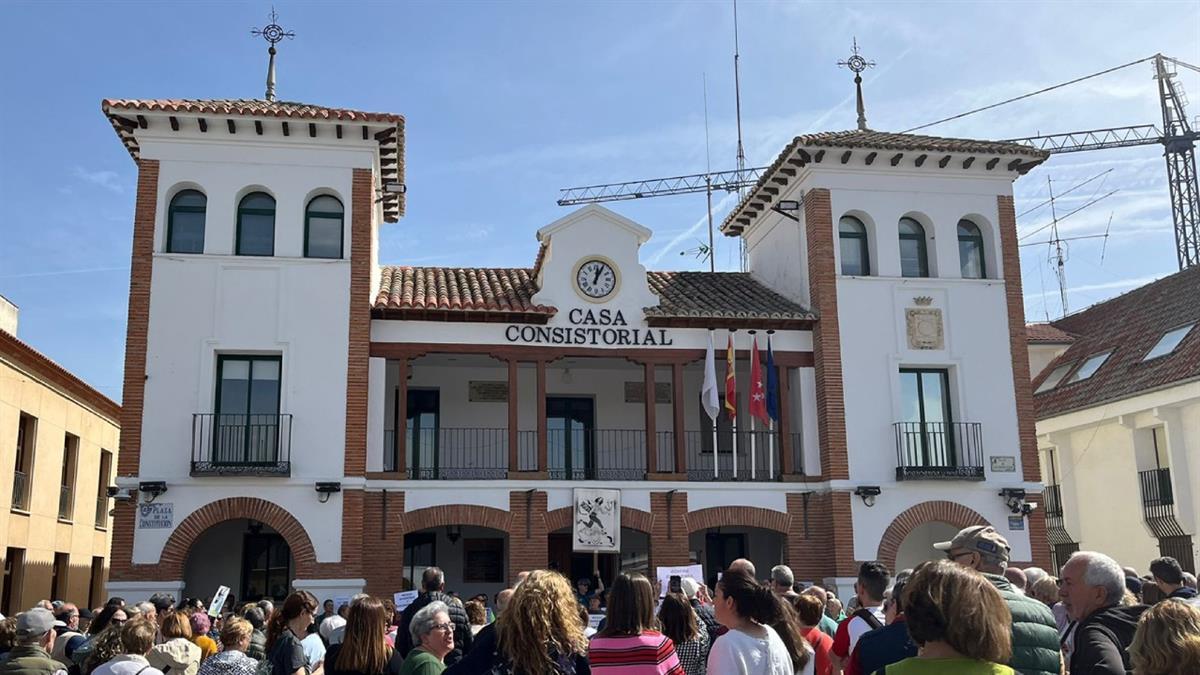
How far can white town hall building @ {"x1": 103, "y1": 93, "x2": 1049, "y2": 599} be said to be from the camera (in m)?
18.7

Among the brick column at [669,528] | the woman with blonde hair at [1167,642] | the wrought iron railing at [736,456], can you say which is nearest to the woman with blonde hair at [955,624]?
the woman with blonde hair at [1167,642]

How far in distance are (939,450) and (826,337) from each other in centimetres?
294

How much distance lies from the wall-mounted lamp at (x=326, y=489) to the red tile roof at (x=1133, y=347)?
673 inches

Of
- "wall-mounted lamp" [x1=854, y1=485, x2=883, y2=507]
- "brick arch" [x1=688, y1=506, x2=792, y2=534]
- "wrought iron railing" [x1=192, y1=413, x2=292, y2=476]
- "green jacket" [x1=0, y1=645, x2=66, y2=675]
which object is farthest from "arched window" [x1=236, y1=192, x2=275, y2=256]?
"green jacket" [x1=0, y1=645, x2=66, y2=675]

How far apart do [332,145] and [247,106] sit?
5.14 ft

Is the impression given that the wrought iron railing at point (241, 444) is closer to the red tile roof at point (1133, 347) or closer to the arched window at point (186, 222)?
the arched window at point (186, 222)

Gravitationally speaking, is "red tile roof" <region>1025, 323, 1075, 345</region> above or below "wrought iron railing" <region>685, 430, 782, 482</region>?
above

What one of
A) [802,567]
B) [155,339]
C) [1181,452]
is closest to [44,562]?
[155,339]

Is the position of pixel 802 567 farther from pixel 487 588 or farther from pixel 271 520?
pixel 271 520

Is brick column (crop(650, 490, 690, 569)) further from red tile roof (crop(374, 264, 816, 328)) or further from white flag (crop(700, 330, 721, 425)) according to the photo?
red tile roof (crop(374, 264, 816, 328))

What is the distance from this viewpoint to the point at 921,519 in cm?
2022

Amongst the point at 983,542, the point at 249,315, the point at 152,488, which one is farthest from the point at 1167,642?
the point at 249,315

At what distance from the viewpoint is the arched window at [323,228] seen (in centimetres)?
1991

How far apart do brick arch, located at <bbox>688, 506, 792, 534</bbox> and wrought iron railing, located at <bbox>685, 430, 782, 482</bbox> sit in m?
0.68
